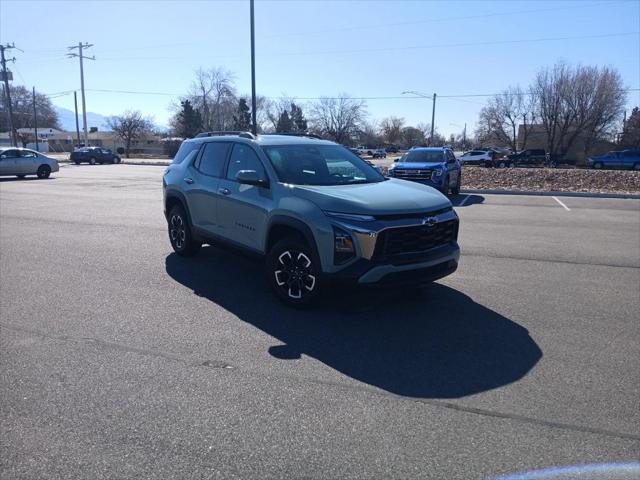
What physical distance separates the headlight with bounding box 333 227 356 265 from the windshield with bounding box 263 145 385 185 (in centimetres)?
110

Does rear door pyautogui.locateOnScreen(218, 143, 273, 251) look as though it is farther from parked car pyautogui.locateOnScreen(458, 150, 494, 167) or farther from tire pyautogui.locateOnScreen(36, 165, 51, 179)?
parked car pyautogui.locateOnScreen(458, 150, 494, 167)

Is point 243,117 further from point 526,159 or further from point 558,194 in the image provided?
point 558,194

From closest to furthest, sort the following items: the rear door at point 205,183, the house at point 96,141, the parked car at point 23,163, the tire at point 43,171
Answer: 1. the rear door at point 205,183
2. the parked car at point 23,163
3. the tire at point 43,171
4. the house at point 96,141

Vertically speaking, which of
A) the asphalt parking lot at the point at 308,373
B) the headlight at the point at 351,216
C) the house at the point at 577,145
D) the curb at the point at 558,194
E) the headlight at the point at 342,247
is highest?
the house at the point at 577,145

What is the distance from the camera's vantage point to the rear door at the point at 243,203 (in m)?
5.67

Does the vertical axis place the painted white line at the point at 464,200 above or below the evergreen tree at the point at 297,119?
below

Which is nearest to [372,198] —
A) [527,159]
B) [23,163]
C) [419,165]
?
[419,165]

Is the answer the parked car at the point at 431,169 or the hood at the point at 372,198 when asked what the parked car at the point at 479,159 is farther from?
the hood at the point at 372,198

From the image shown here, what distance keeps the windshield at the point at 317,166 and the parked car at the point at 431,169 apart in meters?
9.68

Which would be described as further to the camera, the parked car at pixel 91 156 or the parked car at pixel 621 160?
the parked car at pixel 91 156

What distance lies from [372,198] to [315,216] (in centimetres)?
61

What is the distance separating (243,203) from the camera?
19.6 ft

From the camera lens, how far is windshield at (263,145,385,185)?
5738 mm

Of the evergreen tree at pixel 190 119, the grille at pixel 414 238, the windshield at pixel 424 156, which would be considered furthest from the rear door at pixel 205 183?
the evergreen tree at pixel 190 119
